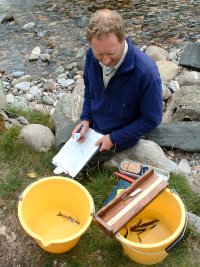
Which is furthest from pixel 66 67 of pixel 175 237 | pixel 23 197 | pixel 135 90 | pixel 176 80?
pixel 175 237

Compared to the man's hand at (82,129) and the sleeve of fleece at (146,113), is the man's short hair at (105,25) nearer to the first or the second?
the sleeve of fleece at (146,113)

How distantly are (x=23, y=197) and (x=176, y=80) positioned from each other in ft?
10.7

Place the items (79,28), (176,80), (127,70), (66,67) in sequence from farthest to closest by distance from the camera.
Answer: (79,28)
(66,67)
(176,80)
(127,70)

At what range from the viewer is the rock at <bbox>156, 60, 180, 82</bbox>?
563cm

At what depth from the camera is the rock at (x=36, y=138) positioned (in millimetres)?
3838

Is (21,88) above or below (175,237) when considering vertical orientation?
below

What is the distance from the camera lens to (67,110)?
170 inches

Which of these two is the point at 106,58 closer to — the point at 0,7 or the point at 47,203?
the point at 47,203

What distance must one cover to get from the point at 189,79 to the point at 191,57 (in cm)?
74

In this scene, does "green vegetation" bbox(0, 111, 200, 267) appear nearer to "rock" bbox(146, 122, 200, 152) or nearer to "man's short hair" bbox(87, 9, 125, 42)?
"rock" bbox(146, 122, 200, 152)

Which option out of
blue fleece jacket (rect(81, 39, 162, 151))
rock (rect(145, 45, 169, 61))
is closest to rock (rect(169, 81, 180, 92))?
rock (rect(145, 45, 169, 61))

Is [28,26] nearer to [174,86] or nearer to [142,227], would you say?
[174,86]

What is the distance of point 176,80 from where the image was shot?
554cm

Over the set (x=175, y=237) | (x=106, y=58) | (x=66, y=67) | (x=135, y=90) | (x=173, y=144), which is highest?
(x=106, y=58)
